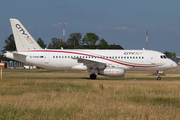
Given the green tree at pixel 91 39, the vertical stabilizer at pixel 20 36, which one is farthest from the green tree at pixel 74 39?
the vertical stabilizer at pixel 20 36

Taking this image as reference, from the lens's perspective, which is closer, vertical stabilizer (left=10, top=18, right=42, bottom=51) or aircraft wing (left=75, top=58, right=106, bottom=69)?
aircraft wing (left=75, top=58, right=106, bottom=69)

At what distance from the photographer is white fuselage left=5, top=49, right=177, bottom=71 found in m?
29.7

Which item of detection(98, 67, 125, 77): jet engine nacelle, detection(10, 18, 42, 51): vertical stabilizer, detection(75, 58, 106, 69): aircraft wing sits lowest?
detection(98, 67, 125, 77): jet engine nacelle

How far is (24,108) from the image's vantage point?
30.0 feet

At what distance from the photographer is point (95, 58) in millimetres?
29766

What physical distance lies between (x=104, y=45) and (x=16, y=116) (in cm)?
8188

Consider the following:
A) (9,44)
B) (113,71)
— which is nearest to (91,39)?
(9,44)

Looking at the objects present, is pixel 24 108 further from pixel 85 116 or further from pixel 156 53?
pixel 156 53

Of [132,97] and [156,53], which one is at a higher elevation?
[156,53]

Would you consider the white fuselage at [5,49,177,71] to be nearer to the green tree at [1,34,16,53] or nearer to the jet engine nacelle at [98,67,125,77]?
the jet engine nacelle at [98,67,125,77]

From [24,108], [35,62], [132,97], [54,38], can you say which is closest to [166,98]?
[132,97]

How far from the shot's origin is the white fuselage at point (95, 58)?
29.7m

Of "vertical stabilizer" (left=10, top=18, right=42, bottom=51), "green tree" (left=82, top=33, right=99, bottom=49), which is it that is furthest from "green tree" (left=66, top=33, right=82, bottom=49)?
"vertical stabilizer" (left=10, top=18, right=42, bottom=51)

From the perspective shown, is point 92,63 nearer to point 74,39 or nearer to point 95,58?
point 95,58
